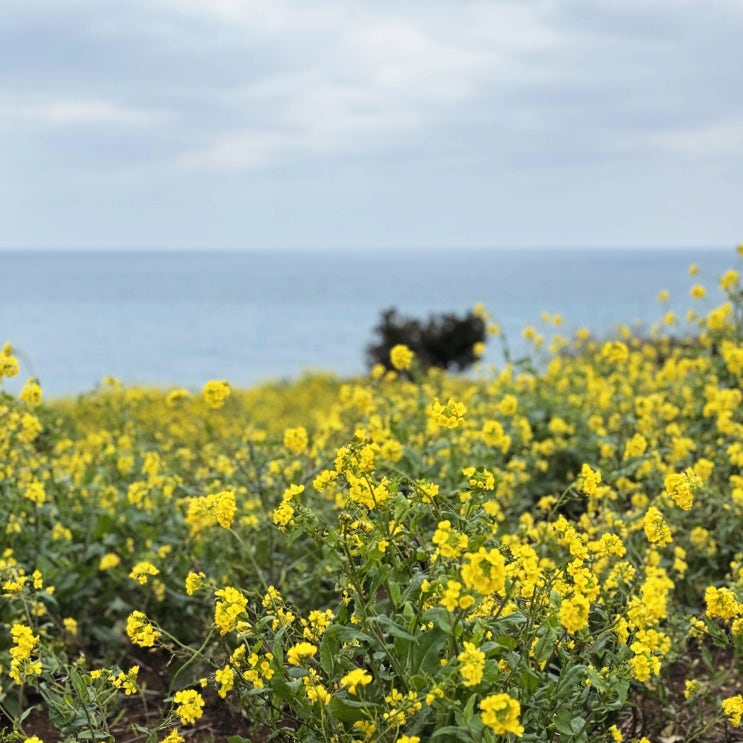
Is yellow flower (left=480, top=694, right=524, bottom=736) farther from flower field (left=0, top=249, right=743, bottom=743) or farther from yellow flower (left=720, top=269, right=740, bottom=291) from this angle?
yellow flower (left=720, top=269, right=740, bottom=291)

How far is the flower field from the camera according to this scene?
6.69 feet

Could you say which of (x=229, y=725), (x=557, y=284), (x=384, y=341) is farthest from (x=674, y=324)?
(x=557, y=284)

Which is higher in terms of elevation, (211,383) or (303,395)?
(211,383)

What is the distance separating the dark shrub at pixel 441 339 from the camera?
17.1 m

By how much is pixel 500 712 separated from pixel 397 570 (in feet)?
1.71

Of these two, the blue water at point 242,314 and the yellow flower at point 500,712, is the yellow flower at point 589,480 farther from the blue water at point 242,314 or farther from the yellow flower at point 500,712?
the blue water at point 242,314

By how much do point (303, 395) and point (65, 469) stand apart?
321 inches

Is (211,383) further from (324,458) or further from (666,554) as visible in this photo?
(666,554)

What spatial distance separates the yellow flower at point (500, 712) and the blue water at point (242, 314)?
293 centimetres

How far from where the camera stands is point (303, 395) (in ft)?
43.3

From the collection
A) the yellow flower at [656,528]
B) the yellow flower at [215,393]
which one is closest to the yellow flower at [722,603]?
the yellow flower at [656,528]

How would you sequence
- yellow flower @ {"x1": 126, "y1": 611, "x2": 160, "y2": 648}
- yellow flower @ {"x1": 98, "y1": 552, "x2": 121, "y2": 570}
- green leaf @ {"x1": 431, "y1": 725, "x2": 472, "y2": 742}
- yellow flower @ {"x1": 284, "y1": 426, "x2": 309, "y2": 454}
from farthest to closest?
yellow flower @ {"x1": 98, "y1": 552, "x2": 121, "y2": 570} → yellow flower @ {"x1": 284, "y1": 426, "x2": 309, "y2": 454} → yellow flower @ {"x1": 126, "y1": 611, "x2": 160, "y2": 648} → green leaf @ {"x1": 431, "y1": 725, "x2": 472, "y2": 742}

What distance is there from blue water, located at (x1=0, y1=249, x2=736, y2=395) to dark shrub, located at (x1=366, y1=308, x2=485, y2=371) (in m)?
1.77

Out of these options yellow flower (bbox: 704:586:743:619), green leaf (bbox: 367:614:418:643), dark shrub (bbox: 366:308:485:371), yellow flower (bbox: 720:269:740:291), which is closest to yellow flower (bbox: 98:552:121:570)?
green leaf (bbox: 367:614:418:643)
